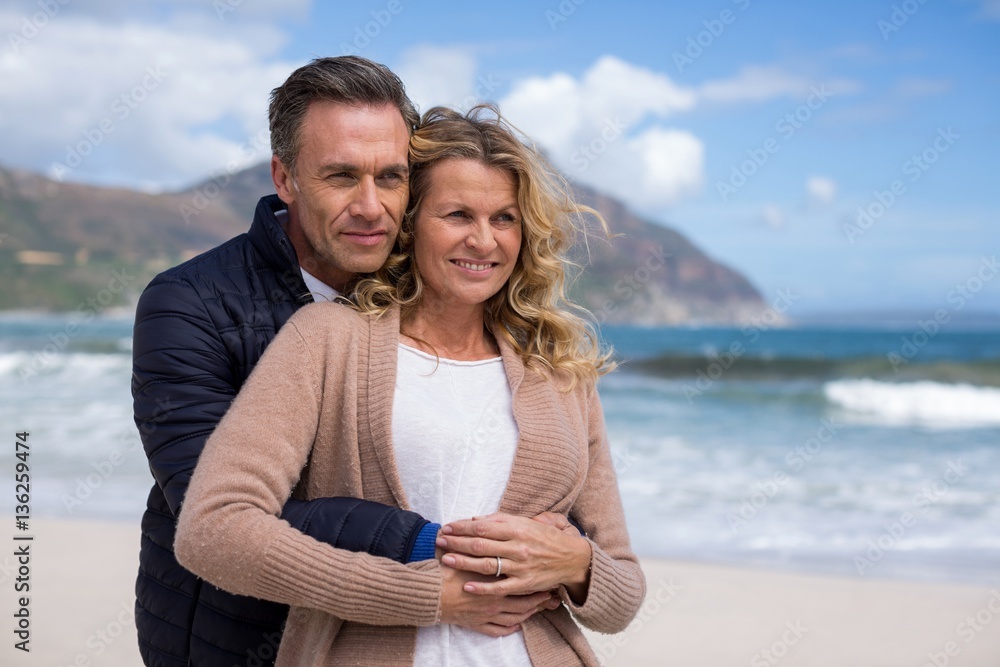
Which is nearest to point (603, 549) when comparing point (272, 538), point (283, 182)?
point (272, 538)

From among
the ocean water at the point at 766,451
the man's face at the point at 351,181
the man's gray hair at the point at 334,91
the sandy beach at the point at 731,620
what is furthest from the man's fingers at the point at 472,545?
the ocean water at the point at 766,451

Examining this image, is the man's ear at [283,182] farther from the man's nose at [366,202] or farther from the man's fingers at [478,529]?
the man's fingers at [478,529]

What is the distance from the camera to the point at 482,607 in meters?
1.75

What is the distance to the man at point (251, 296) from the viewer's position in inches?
77.6

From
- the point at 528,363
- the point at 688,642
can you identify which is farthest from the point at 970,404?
Answer: the point at 528,363

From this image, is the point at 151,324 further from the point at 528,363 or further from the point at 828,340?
the point at 828,340

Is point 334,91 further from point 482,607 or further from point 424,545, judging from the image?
point 482,607

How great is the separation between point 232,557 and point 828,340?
27.7 meters

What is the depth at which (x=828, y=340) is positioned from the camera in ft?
90.2

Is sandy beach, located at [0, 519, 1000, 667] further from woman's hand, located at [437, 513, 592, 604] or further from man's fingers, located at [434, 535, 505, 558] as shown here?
man's fingers, located at [434, 535, 505, 558]

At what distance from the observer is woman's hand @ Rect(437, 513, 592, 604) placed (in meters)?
1.73

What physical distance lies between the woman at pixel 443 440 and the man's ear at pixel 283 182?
347 mm

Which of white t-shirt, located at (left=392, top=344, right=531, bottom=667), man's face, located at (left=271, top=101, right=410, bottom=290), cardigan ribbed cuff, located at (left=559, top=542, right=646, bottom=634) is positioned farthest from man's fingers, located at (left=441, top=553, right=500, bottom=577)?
man's face, located at (left=271, top=101, right=410, bottom=290)

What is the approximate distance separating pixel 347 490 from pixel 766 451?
10148 millimetres
